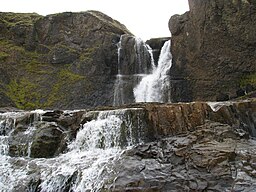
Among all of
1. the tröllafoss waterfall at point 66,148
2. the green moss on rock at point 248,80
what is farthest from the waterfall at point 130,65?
the tröllafoss waterfall at point 66,148

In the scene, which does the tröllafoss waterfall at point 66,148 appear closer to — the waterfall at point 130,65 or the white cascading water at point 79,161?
the white cascading water at point 79,161

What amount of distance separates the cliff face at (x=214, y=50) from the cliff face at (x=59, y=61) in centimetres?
745

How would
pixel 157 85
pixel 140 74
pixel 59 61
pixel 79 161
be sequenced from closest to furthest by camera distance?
pixel 79 161
pixel 157 85
pixel 140 74
pixel 59 61

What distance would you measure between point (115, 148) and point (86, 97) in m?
18.1

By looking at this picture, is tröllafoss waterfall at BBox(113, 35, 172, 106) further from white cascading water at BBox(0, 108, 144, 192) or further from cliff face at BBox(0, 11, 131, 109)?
white cascading water at BBox(0, 108, 144, 192)

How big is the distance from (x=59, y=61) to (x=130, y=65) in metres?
8.41

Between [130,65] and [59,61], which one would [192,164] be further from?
[59,61]

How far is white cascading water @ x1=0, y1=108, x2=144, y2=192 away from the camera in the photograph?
12539 mm

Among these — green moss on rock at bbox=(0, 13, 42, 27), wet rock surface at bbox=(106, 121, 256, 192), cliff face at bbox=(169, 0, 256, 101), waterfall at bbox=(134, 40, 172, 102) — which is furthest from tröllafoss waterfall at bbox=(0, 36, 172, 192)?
green moss on rock at bbox=(0, 13, 42, 27)

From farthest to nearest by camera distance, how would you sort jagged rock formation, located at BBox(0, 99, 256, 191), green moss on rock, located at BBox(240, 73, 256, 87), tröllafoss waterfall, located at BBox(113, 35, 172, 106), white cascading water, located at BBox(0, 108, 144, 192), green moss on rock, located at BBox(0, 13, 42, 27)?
green moss on rock, located at BBox(0, 13, 42, 27) < tröllafoss waterfall, located at BBox(113, 35, 172, 106) < green moss on rock, located at BBox(240, 73, 256, 87) < white cascading water, located at BBox(0, 108, 144, 192) < jagged rock formation, located at BBox(0, 99, 256, 191)

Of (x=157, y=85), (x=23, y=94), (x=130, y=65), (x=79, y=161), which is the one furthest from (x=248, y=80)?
(x=23, y=94)

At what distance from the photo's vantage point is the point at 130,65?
3325 centimetres

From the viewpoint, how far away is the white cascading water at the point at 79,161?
12539 mm

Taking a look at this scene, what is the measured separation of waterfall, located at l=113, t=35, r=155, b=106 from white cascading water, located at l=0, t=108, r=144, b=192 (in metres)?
14.7
